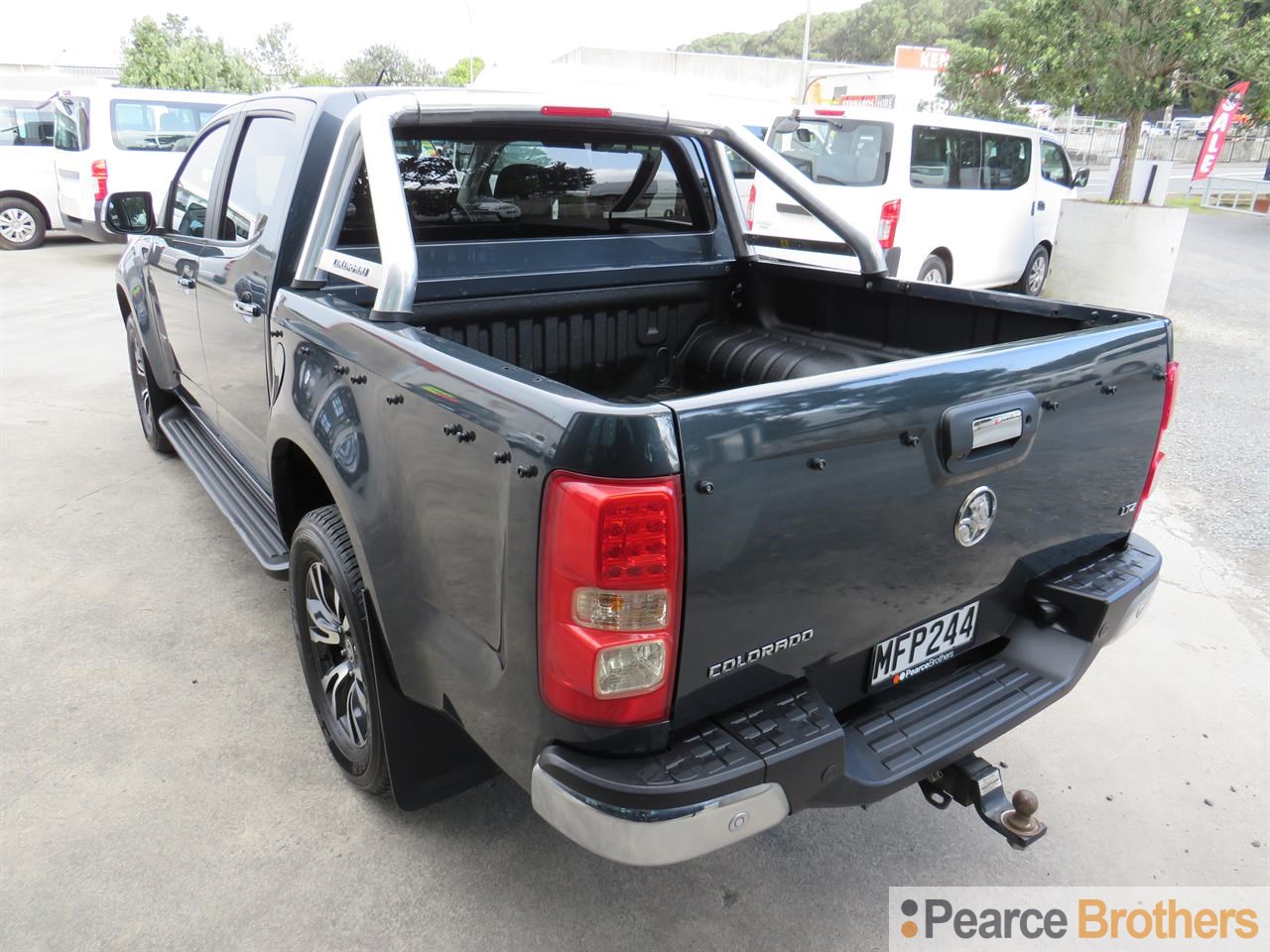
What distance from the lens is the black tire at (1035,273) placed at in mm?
10250

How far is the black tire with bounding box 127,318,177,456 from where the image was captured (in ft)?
16.2

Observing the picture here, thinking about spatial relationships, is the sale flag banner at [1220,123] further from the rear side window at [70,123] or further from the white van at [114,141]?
the rear side window at [70,123]

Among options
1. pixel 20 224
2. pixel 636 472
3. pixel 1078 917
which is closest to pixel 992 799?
pixel 1078 917

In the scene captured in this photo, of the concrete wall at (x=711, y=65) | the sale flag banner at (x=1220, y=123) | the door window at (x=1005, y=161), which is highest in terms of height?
the concrete wall at (x=711, y=65)

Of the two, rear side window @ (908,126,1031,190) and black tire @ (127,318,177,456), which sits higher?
rear side window @ (908,126,1031,190)

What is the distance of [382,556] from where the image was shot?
2.11m

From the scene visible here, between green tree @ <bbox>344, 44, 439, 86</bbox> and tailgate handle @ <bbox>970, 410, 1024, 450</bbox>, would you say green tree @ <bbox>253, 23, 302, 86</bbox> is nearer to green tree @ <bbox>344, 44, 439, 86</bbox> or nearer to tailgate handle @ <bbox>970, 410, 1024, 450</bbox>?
green tree @ <bbox>344, 44, 439, 86</bbox>

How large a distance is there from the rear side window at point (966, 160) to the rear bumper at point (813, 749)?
→ 6.73m

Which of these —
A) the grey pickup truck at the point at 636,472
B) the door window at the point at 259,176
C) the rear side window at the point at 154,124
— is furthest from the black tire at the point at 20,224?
the door window at the point at 259,176

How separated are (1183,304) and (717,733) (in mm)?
10835

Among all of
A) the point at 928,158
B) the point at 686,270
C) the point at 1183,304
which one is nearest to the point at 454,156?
the point at 686,270

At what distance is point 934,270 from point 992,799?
757 cm

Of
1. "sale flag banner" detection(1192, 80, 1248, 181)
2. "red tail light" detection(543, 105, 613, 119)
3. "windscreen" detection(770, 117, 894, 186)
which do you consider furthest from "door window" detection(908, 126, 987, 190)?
"red tail light" detection(543, 105, 613, 119)

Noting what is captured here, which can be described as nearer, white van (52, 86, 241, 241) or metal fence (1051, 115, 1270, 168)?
white van (52, 86, 241, 241)
